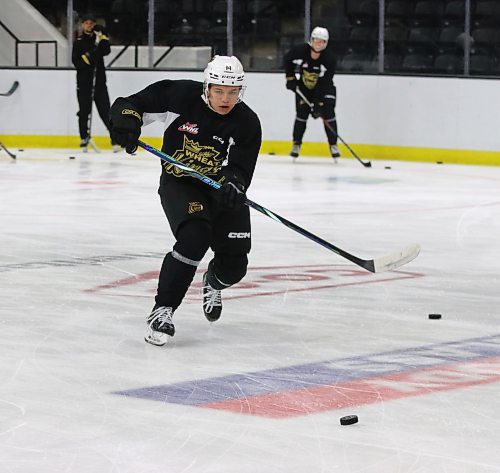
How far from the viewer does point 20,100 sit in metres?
12.8

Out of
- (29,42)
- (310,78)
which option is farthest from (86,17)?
(310,78)

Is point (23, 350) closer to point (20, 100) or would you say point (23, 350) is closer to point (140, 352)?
point (140, 352)

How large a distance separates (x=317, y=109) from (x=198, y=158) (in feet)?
24.5

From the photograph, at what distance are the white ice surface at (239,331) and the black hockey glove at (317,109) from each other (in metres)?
2.80

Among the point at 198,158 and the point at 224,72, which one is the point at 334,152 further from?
the point at 224,72

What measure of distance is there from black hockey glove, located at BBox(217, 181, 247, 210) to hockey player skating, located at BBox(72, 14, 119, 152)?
8.59m

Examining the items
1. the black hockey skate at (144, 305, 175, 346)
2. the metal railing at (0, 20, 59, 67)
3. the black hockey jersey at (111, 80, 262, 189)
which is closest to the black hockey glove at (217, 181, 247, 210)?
the black hockey jersey at (111, 80, 262, 189)

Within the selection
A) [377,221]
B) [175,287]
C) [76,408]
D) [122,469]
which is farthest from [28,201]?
[122,469]

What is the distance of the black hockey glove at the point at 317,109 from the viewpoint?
11.4 meters

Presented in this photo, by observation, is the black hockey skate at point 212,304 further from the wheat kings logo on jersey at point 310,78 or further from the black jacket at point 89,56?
the black jacket at point 89,56

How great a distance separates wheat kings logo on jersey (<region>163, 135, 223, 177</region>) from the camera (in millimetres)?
4031

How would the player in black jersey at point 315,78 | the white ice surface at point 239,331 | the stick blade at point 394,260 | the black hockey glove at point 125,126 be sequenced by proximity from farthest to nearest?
the player in black jersey at point 315,78 < the stick blade at point 394,260 < the black hockey glove at point 125,126 < the white ice surface at point 239,331

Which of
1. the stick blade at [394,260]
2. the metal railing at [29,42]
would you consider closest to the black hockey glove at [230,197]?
the stick blade at [394,260]

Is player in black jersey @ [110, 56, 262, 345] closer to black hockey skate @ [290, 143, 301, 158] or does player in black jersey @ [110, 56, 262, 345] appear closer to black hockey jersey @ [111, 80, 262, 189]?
black hockey jersey @ [111, 80, 262, 189]
